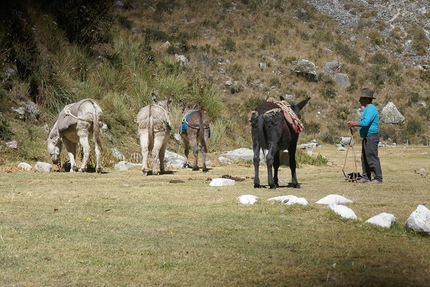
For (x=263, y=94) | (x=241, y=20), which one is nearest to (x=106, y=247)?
(x=263, y=94)

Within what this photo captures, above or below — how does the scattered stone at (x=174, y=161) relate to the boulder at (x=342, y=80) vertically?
below

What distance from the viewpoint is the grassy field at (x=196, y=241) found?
4.26 m

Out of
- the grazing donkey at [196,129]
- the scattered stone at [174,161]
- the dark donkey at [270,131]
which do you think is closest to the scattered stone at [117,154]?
the scattered stone at [174,161]

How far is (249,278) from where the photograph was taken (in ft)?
13.8

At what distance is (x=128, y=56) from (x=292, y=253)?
1901 cm

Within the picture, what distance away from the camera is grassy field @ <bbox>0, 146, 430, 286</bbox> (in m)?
4.26

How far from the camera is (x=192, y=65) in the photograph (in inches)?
1706

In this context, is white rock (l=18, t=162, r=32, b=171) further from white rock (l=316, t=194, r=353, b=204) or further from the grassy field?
white rock (l=316, t=194, r=353, b=204)

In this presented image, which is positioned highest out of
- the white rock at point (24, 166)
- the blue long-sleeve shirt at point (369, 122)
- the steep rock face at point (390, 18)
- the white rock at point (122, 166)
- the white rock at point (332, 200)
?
the steep rock face at point (390, 18)

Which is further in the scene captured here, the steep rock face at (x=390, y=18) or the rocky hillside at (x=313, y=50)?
the steep rock face at (x=390, y=18)

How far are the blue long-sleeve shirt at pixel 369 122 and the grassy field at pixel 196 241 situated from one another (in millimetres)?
2524

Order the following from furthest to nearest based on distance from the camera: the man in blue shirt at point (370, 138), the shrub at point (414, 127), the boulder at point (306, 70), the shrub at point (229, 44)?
1. the shrub at point (229, 44)
2. the boulder at point (306, 70)
3. the shrub at point (414, 127)
4. the man in blue shirt at point (370, 138)

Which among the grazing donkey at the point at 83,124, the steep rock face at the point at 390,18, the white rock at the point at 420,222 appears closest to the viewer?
the white rock at the point at 420,222

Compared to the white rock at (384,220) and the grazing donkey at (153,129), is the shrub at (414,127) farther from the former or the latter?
the white rock at (384,220)
